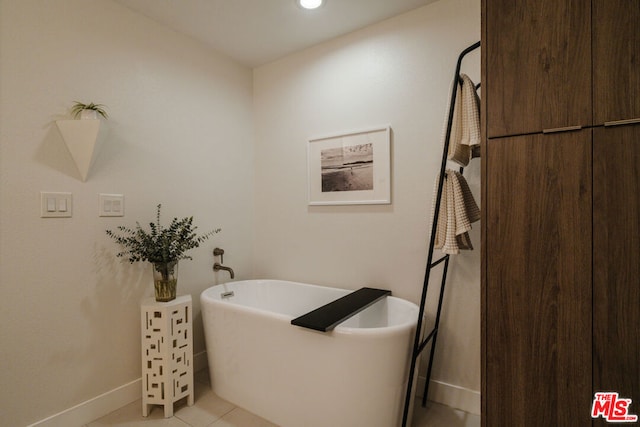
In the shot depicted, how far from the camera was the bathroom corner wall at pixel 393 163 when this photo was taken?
78.3 inches

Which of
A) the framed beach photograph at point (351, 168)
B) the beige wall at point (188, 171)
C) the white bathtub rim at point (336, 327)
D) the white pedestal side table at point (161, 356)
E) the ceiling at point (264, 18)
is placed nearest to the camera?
the white bathtub rim at point (336, 327)

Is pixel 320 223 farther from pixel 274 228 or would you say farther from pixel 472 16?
pixel 472 16

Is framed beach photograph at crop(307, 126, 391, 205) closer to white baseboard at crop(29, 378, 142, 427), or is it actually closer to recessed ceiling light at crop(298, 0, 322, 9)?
recessed ceiling light at crop(298, 0, 322, 9)

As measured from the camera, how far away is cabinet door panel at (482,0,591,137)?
1114 millimetres

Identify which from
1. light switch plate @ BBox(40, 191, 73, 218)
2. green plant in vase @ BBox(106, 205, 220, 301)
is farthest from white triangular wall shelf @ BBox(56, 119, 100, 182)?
green plant in vase @ BBox(106, 205, 220, 301)

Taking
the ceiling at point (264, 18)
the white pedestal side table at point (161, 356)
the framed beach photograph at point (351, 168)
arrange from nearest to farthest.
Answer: the white pedestal side table at point (161, 356)
the ceiling at point (264, 18)
the framed beach photograph at point (351, 168)

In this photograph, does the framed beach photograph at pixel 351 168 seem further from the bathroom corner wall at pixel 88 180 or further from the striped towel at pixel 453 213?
the bathroom corner wall at pixel 88 180

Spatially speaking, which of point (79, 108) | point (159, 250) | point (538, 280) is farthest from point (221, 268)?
point (538, 280)

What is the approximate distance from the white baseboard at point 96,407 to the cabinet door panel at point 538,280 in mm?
2106

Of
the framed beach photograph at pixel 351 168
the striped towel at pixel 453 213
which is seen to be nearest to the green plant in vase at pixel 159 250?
the framed beach photograph at pixel 351 168

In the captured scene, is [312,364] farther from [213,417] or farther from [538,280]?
[538,280]

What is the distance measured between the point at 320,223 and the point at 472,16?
174 centimetres

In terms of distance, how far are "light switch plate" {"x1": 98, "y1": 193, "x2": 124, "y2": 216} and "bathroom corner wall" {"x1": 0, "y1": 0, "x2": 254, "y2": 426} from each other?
3 centimetres

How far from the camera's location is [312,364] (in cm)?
164
